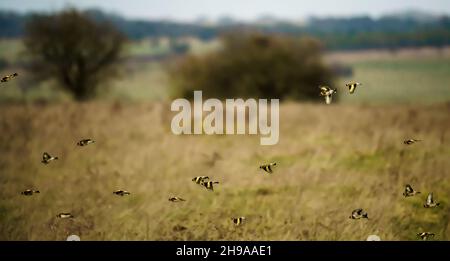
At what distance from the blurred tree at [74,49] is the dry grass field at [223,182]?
19.6 meters

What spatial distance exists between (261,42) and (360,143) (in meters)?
27.4

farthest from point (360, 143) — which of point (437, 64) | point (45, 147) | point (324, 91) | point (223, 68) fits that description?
point (437, 64)

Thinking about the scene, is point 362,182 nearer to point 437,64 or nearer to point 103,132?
point 103,132

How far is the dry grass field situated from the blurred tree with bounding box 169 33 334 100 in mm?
20993

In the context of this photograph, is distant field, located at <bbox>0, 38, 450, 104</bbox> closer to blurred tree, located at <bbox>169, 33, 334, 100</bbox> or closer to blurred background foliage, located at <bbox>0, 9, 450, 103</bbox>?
blurred background foliage, located at <bbox>0, 9, 450, 103</bbox>

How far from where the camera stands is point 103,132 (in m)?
13.3

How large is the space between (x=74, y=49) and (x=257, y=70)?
13.3m

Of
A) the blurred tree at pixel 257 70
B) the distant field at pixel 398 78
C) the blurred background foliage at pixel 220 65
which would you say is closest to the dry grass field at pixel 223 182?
the blurred background foliage at pixel 220 65

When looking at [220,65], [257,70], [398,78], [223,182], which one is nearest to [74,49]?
[220,65]

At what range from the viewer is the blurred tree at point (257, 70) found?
35.2m

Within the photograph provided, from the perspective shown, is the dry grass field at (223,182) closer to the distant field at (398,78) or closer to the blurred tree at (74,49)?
the blurred tree at (74,49)

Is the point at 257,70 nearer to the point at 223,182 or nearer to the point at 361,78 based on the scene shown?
the point at 361,78

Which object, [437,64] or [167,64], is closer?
[167,64]

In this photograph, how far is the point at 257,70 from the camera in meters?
35.5
